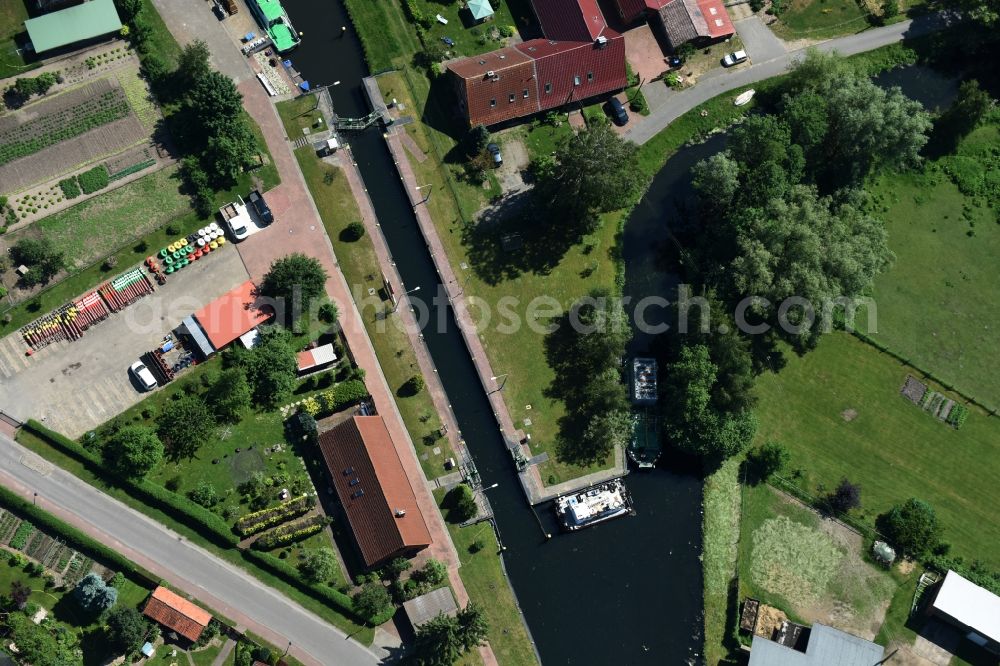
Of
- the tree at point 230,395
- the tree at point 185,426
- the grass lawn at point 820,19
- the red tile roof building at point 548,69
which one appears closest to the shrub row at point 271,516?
the tree at point 185,426

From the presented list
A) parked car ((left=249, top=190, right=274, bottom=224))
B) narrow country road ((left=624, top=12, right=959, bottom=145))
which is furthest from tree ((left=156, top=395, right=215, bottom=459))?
narrow country road ((left=624, top=12, right=959, bottom=145))

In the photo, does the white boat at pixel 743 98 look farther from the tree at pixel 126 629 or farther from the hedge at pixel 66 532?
the tree at pixel 126 629

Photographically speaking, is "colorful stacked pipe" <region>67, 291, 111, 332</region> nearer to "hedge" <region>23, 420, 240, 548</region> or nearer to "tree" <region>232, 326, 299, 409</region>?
"hedge" <region>23, 420, 240, 548</region>

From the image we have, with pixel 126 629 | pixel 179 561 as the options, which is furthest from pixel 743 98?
pixel 126 629

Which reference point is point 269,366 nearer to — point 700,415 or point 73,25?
point 73,25

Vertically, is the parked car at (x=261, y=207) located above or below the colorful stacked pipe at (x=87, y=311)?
above
